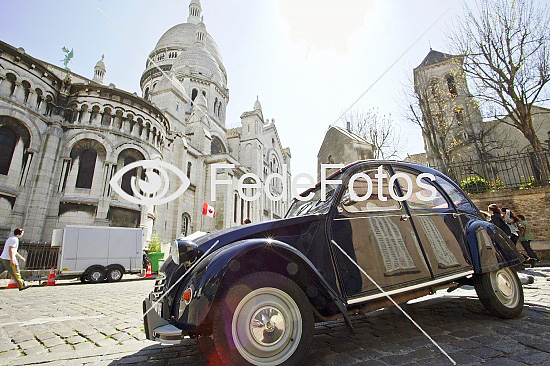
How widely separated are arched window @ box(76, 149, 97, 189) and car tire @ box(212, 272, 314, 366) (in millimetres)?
22239

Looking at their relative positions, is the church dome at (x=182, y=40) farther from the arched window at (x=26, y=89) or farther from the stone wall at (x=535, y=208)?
the stone wall at (x=535, y=208)

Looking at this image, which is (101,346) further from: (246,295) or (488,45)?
(488,45)

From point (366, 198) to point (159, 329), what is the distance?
2.29 meters

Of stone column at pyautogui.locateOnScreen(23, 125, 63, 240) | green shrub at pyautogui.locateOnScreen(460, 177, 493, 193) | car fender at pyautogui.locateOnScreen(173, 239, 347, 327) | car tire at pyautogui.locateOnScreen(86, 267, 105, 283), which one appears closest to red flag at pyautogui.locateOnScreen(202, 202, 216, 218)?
car tire at pyautogui.locateOnScreen(86, 267, 105, 283)

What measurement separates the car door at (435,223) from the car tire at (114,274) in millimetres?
15419

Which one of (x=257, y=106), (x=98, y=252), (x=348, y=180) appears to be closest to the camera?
(x=348, y=180)

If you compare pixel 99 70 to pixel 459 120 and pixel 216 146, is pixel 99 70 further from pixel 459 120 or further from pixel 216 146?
pixel 459 120

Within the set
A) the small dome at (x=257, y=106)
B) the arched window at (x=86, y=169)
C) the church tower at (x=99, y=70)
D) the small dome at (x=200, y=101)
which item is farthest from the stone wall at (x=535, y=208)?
the church tower at (x=99, y=70)

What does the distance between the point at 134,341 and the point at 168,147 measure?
1040 inches

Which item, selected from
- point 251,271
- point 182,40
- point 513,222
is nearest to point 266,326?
point 251,271

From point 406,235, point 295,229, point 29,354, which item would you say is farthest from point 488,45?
point 29,354

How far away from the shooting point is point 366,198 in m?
2.90

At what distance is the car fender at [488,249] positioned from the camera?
10.4 ft

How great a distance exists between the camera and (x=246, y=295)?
1945mm
